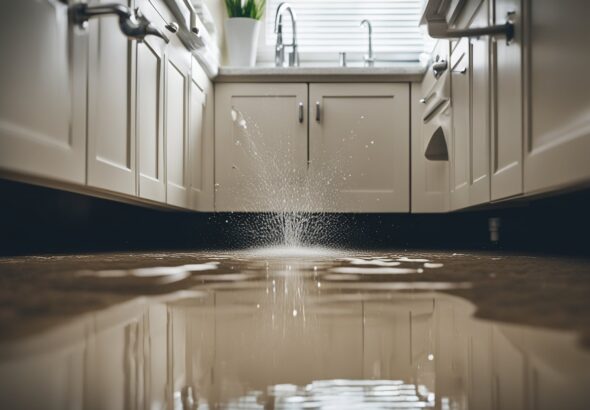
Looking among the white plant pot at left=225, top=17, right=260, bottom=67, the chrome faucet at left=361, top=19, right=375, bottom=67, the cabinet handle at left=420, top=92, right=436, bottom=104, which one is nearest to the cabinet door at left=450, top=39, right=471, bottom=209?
the cabinet handle at left=420, top=92, right=436, bottom=104

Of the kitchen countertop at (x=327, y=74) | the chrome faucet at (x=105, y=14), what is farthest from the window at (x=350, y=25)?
the chrome faucet at (x=105, y=14)

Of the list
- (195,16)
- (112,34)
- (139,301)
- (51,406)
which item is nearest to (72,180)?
(112,34)

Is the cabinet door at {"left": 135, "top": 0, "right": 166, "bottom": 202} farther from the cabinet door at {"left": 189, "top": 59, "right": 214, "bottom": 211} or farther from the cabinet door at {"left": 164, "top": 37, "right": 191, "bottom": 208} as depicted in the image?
the cabinet door at {"left": 189, "top": 59, "right": 214, "bottom": 211}

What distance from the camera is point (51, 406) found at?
0.66 feet

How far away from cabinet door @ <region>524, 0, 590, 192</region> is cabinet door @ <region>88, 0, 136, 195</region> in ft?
2.93

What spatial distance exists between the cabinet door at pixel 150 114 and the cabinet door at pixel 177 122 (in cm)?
7

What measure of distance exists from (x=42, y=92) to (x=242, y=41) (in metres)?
1.87

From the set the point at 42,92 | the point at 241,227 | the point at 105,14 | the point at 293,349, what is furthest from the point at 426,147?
the point at 293,349

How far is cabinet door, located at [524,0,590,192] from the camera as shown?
1046 mm

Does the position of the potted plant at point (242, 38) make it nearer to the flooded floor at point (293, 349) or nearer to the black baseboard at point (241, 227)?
the black baseboard at point (241, 227)

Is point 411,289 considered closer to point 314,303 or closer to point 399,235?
point 314,303

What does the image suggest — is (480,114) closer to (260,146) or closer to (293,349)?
(260,146)

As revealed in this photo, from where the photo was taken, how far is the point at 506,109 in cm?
147

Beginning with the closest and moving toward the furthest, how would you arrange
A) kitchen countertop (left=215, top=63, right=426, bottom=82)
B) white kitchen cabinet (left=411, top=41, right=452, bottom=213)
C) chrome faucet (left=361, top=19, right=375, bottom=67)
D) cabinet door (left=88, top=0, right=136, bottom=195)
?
1. cabinet door (left=88, top=0, right=136, bottom=195)
2. white kitchen cabinet (left=411, top=41, right=452, bottom=213)
3. kitchen countertop (left=215, top=63, right=426, bottom=82)
4. chrome faucet (left=361, top=19, right=375, bottom=67)
